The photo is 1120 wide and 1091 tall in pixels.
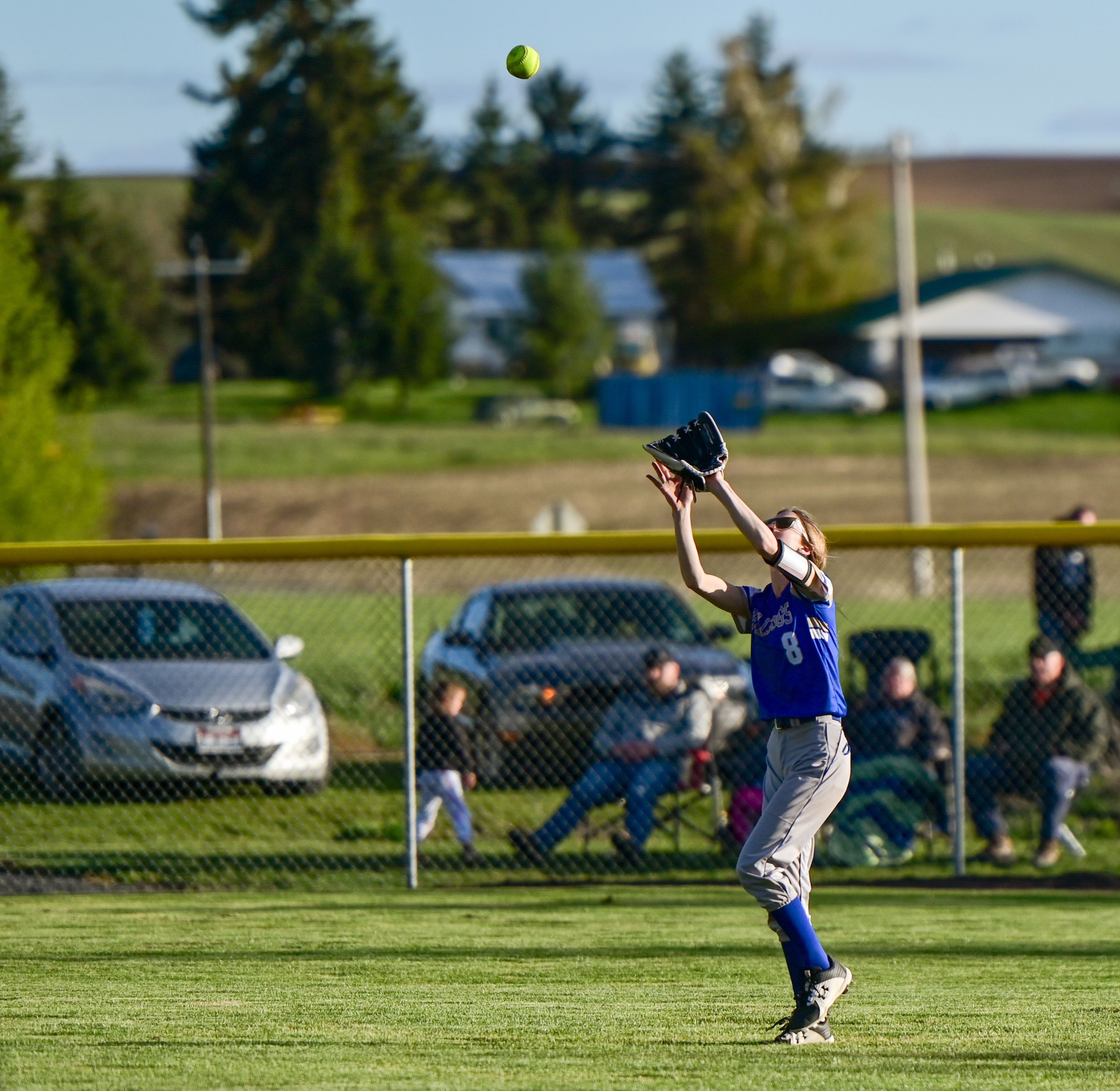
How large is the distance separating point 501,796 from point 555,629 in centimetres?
146

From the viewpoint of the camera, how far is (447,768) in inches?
354

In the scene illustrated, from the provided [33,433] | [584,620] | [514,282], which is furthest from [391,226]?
[584,620]

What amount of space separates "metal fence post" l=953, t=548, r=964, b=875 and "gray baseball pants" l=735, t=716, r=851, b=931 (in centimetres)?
348

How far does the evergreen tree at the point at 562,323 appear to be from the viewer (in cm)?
5934

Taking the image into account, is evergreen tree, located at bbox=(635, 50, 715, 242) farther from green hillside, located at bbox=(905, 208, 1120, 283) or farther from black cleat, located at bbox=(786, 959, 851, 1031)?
black cleat, located at bbox=(786, 959, 851, 1031)

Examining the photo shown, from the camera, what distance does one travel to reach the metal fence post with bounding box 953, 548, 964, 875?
343 inches

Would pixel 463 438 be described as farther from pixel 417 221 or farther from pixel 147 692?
pixel 147 692

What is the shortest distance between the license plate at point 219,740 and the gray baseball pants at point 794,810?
445cm

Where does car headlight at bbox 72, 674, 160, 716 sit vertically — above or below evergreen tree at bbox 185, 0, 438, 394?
below

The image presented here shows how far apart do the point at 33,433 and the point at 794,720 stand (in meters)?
15.3

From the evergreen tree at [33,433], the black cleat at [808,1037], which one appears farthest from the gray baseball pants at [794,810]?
the evergreen tree at [33,433]

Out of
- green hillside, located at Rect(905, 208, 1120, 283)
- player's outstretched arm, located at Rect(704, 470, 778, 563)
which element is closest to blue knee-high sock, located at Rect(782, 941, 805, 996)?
player's outstretched arm, located at Rect(704, 470, 778, 563)

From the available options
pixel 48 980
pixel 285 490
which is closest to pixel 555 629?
pixel 48 980

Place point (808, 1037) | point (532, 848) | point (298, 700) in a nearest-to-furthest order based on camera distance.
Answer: point (808, 1037)
point (532, 848)
point (298, 700)
